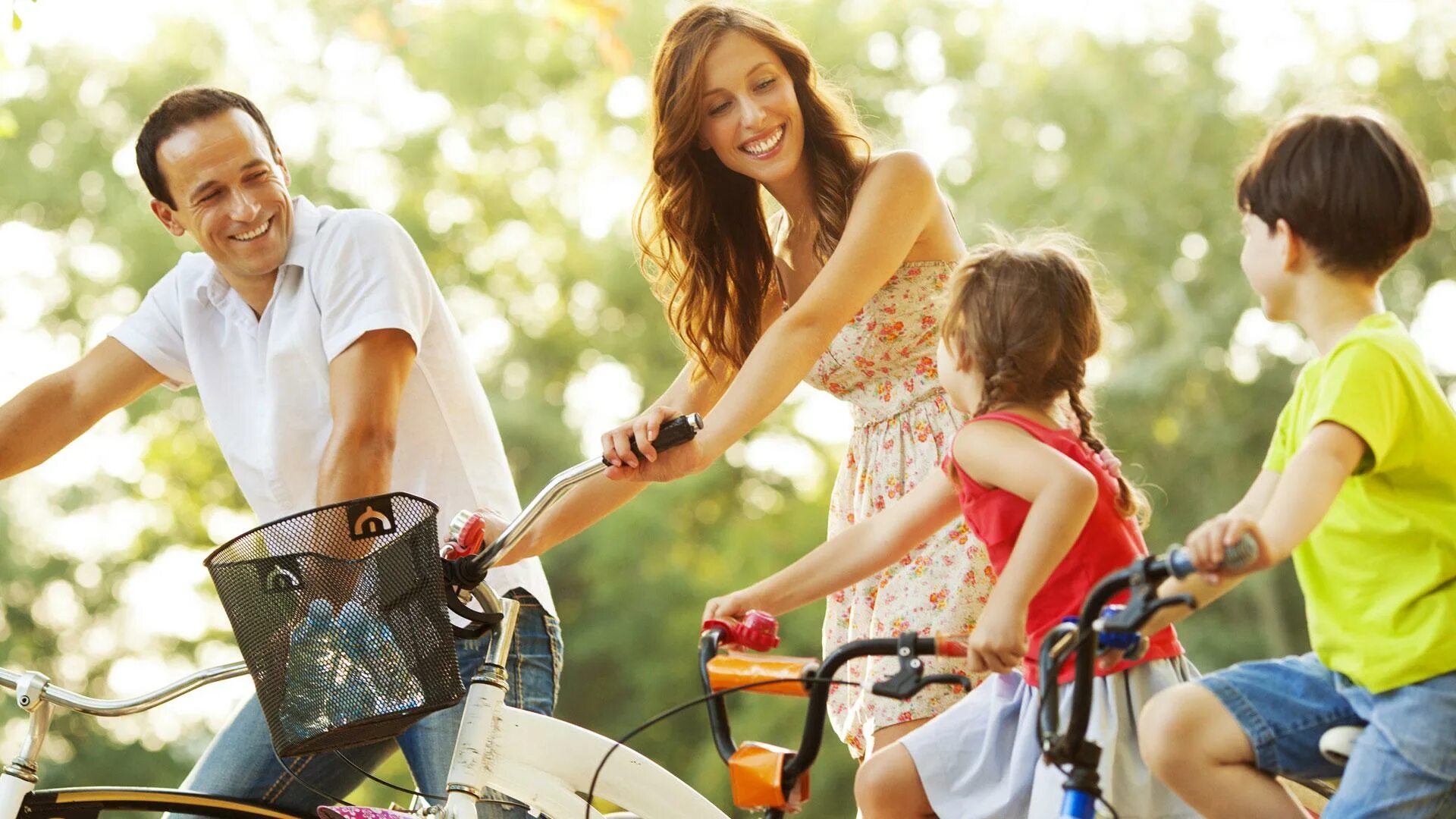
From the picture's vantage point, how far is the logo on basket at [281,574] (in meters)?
2.07

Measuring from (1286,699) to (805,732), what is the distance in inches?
22.4

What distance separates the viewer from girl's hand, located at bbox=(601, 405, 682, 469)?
Result: 7.11 ft

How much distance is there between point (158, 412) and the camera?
11.5m

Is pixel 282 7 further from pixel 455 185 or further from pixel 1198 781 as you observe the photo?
pixel 1198 781

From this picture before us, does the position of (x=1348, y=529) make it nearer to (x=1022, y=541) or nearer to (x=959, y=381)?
(x=1022, y=541)

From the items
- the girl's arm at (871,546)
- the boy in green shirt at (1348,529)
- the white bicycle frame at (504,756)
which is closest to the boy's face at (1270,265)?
the boy in green shirt at (1348,529)

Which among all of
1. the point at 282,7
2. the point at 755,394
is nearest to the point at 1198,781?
the point at 755,394

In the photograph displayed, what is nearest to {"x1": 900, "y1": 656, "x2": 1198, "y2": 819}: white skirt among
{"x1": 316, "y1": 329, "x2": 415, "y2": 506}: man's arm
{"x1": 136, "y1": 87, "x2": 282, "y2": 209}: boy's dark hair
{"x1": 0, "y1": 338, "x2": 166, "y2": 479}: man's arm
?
{"x1": 316, "y1": 329, "x2": 415, "y2": 506}: man's arm

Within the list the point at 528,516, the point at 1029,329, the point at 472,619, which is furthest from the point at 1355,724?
the point at 472,619

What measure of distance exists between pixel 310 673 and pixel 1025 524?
939mm

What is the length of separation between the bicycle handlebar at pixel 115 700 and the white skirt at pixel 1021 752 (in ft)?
3.17

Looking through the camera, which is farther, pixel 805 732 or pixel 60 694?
pixel 60 694

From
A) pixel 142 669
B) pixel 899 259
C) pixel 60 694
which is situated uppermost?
pixel 899 259

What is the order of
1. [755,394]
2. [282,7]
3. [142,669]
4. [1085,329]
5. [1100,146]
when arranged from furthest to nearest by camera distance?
[282,7] → [1100,146] → [142,669] → [755,394] → [1085,329]
